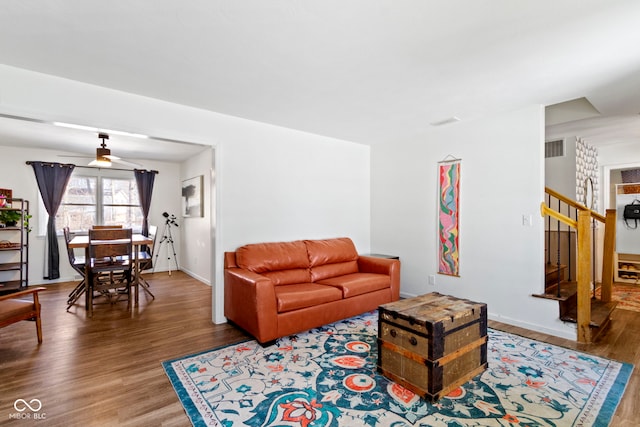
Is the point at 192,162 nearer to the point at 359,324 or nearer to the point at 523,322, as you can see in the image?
the point at 359,324

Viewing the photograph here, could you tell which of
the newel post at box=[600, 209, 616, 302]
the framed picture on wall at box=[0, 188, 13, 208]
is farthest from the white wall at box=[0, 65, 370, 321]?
the framed picture on wall at box=[0, 188, 13, 208]

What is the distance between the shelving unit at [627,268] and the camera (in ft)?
17.8

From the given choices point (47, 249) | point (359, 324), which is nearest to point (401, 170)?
point (359, 324)

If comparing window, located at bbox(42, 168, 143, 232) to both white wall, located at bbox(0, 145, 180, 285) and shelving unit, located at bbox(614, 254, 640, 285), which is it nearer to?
white wall, located at bbox(0, 145, 180, 285)

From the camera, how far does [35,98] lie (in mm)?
2531

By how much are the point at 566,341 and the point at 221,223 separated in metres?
3.79

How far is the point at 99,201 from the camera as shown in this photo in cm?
615

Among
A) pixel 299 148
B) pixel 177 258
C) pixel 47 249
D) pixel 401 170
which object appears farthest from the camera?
pixel 177 258

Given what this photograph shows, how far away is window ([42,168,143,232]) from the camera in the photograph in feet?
19.3

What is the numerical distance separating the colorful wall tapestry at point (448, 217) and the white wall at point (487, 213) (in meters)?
0.08

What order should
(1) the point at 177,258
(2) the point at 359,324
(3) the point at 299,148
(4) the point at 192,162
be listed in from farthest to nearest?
1. (1) the point at 177,258
2. (4) the point at 192,162
3. (3) the point at 299,148
4. (2) the point at 359,324

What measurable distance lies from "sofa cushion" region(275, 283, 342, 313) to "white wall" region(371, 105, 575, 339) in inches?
66.3

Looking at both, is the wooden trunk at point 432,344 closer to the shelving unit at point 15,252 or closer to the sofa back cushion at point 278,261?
the sofa back cushion at point 278,261

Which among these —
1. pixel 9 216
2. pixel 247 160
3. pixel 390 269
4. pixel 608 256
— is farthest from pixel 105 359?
pixel 608 256
